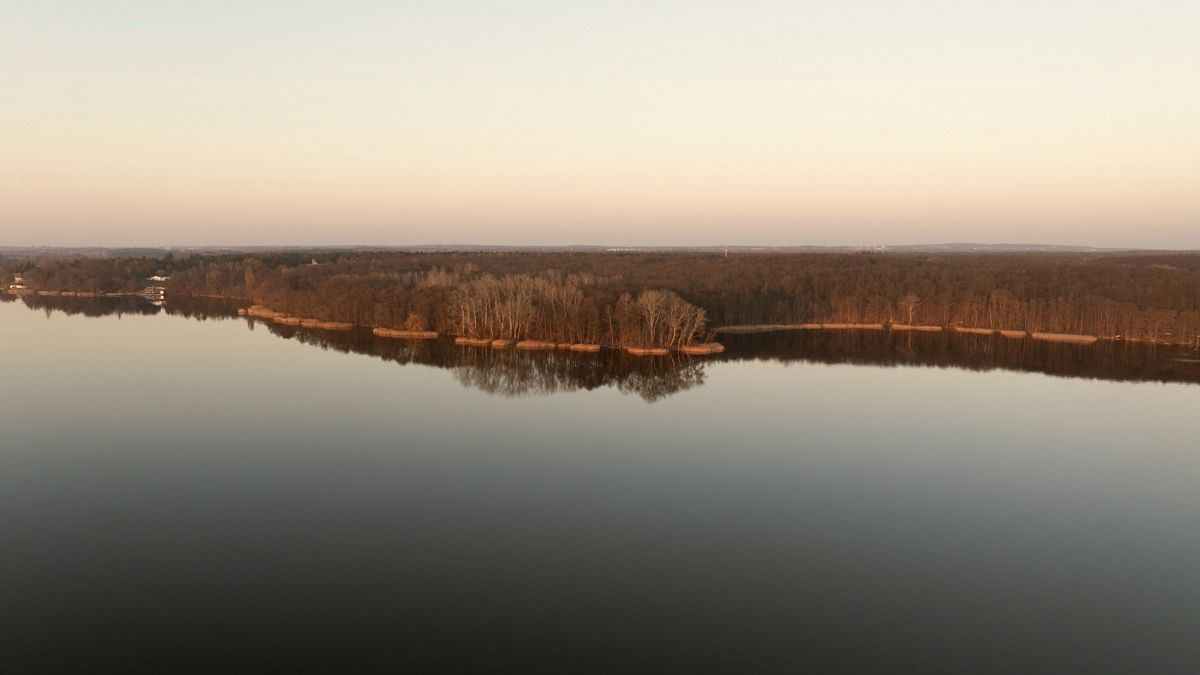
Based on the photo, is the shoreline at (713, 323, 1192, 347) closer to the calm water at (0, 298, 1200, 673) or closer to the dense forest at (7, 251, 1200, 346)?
the dense forest at (7, 251, 1200, 346)

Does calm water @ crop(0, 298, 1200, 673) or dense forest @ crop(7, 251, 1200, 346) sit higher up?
dense forest @ crop(7, 251, 1200, 346)

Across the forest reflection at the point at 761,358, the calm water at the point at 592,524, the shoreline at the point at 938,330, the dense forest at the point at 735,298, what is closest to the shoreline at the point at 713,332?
the shoreline at the point at 938,330

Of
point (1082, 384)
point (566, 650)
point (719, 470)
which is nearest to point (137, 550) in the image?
point (566, 650)

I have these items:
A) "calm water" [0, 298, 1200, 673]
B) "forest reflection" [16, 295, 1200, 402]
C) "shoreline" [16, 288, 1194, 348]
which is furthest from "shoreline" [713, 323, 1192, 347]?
"calm water" [0, 298, 1200, 673]

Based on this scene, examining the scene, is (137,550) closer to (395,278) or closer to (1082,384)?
(1082,384)

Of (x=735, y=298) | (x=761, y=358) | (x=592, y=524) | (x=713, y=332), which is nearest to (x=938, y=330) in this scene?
(x=735, y=298)

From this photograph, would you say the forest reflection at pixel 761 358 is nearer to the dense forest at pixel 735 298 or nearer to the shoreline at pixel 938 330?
the shoreline at pixel 938 330

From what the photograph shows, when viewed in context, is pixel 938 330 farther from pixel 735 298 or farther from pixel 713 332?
pixel 713 332
